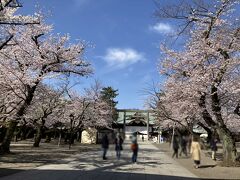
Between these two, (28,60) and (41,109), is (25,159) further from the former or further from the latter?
(41,109)

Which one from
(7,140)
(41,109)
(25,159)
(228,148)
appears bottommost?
(25,159)

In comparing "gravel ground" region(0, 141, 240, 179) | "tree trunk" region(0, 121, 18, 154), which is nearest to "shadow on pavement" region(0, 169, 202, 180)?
"gravel ground" region(0, 141, 240, 179)

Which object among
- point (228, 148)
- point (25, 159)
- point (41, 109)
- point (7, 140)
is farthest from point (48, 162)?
point (41, 109)

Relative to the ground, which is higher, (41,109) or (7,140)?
(41,109)

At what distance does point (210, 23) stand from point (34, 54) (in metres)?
12.1

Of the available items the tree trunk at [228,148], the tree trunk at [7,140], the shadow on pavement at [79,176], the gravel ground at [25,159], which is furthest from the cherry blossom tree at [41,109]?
the shadow on pavement at [79,176]

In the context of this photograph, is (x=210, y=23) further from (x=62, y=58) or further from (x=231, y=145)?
(x=62, y=58)

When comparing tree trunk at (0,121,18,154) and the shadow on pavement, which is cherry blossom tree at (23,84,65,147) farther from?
the shadow on pavement

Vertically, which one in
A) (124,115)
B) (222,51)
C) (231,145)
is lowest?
(231,145)

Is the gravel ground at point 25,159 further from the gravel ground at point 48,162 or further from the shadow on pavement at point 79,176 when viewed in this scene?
the shadow on pavement at point 79,176

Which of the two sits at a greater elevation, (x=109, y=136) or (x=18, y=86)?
(x=18, y=86)

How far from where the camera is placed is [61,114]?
53375mm

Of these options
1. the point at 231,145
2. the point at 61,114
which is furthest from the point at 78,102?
the point at 231,145

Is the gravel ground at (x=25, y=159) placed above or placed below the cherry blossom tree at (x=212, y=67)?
below
